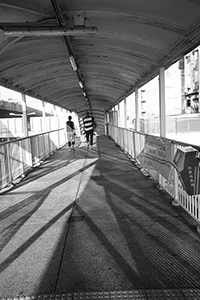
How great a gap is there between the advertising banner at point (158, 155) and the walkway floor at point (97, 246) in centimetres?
54

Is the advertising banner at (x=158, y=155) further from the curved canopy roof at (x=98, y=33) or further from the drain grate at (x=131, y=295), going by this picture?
the drain grate at (x=131, y=295)

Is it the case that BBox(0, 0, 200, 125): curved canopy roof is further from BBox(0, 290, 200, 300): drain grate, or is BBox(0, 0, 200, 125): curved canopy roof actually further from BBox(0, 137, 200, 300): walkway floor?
BBox(0, 290, 200, 300): drain grate

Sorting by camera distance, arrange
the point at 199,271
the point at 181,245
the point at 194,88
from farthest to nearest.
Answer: the point at 194,88 < the point at 181,245 < the point at 199,271

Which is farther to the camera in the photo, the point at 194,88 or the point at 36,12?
the point at 194,88

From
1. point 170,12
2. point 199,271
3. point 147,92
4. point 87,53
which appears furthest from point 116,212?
point 147,92

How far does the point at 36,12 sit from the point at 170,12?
2090 mm

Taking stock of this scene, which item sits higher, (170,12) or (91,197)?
(170,12)

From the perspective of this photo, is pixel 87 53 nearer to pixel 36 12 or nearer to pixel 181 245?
pixel 36 12

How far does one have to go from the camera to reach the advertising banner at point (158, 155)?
5.19 meters

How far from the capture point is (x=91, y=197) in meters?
5.49

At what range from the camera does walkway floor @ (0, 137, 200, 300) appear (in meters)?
2.59

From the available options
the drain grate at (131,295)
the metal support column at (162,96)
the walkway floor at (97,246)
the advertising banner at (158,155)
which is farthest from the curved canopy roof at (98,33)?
the drain grate at (131,295)

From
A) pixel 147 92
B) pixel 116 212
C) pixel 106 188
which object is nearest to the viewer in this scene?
pixel 116 212

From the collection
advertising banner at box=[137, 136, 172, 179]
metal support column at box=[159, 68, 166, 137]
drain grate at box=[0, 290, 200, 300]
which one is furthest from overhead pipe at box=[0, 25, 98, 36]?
drain grate at box=[0, 290, 200, 300]
